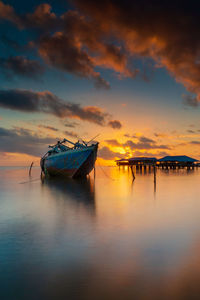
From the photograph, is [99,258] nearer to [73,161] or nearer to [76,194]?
[76,194]

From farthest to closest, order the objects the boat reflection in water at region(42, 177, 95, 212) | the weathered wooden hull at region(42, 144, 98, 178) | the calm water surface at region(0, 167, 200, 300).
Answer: the weathered wooden hull at region(42, 144, 98, 178) → the boat reflection in water at region(42, 177, 95, 212) → the calm water surface at region(0, 167, 200, 300)

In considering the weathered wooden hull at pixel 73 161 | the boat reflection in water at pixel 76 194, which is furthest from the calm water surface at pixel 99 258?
the weathered wooden hull at pixel 73 161

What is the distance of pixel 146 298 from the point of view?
507cm

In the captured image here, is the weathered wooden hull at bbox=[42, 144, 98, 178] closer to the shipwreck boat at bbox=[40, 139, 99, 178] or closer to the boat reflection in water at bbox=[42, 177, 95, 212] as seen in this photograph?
the shipwreck boat at bbox=[40, 139, 99, 178]

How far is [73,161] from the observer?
135 feet

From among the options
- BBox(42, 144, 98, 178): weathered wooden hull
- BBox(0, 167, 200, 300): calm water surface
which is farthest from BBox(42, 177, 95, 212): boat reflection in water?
BBox(42, 144, 98, 178): weathered wooden hull

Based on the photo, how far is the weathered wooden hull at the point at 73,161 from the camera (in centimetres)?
3941

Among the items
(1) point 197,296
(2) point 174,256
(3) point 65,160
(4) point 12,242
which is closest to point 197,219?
(2) point 174,256

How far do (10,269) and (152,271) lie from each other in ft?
14.3

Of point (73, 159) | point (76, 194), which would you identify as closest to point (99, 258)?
point (76, 194)

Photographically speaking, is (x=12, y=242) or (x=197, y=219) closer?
(x=12, y=242)

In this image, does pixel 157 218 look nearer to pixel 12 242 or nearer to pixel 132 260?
pixel 132 260

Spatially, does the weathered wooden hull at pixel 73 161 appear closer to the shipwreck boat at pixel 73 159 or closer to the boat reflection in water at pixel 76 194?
the shipwreck boat at pixel 73 159

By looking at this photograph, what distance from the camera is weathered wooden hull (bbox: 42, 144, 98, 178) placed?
39.4 metres
